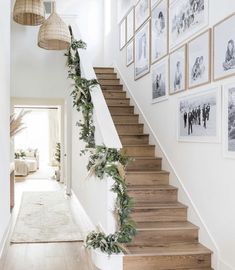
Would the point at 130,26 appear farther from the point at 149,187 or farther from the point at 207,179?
the point at 207,179

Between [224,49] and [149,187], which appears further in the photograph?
[149,187]

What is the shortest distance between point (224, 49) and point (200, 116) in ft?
2.44

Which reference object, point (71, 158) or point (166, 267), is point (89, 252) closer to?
point (166, 267)

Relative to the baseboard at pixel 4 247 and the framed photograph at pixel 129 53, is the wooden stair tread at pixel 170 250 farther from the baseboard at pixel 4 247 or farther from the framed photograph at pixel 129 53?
the framed photograph at pixel 129 53

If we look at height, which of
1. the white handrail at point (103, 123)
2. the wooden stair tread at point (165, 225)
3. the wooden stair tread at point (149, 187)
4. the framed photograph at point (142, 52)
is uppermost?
the framed photograph at point (142, 52)

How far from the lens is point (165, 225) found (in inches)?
146

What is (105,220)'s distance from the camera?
3.57 meters

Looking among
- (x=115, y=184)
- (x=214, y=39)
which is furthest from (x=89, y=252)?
(x=214, y=39)

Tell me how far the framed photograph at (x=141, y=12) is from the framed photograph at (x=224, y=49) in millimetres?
2441

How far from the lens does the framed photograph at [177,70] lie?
13.1ft

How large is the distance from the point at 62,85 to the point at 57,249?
440 cm

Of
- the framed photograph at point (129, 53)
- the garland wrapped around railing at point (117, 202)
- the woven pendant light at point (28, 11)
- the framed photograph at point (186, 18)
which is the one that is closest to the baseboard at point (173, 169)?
the framed photograph at point (129, 53)

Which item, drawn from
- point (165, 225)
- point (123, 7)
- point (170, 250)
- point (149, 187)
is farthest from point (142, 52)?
point (170, 250)

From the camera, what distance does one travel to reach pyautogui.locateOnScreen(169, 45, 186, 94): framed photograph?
13.1ft
